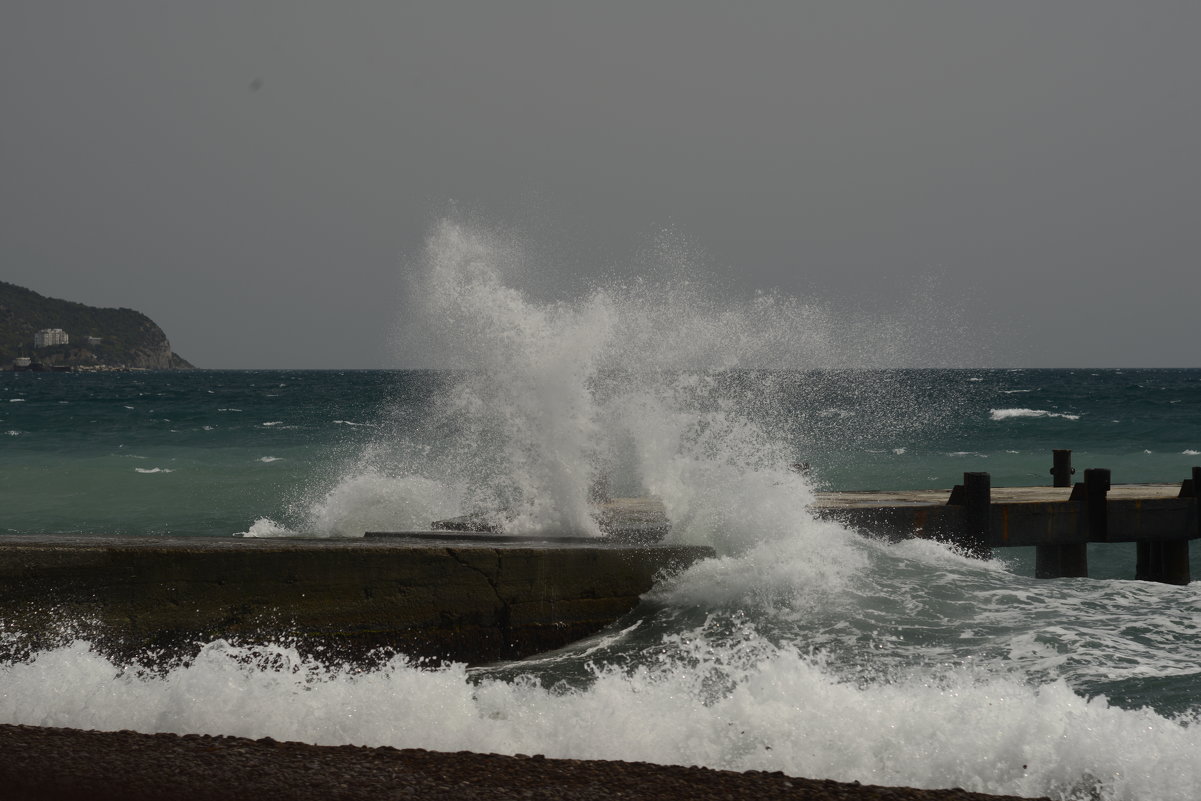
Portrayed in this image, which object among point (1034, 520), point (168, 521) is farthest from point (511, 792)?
point (168, 521)

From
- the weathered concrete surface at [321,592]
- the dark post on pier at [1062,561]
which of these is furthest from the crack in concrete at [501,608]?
the dark post on pier at [1062,561]

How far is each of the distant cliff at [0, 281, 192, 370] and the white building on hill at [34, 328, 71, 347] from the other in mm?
874

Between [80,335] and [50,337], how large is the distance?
27.6 feet

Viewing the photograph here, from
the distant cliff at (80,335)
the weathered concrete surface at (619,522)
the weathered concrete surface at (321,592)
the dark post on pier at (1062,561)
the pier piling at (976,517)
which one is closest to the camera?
the weathered concrete surface at (321,592)

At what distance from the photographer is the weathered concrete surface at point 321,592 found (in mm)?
5848

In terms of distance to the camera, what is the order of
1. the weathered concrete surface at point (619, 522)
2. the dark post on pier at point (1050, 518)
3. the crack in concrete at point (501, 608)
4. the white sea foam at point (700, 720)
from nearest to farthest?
the white sea foam at point (700, 720)
the crack in concrete at point (501, 608)
the weathered concrete surface at point (619, 522)
the dark post on pier at point (1050, 518)

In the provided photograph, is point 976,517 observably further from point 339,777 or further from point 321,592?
point 339,777

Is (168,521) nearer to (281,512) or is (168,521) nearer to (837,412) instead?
(281,512)

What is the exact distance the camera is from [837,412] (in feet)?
165

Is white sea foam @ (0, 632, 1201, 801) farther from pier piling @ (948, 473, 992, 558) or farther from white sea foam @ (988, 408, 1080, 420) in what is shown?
white sea foam @ (988, 408, 1080, 420)

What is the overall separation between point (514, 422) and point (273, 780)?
21.9ft

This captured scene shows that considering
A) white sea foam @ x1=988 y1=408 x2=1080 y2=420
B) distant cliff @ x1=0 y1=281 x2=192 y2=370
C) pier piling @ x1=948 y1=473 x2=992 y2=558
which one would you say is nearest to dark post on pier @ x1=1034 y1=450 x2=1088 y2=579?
pier piling @ x1=948 y1=473 x2=992 y2=558

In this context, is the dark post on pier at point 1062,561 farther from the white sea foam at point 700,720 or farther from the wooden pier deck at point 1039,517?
the white sea foam at point 700,720

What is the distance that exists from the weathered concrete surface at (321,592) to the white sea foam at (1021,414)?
40.7m
